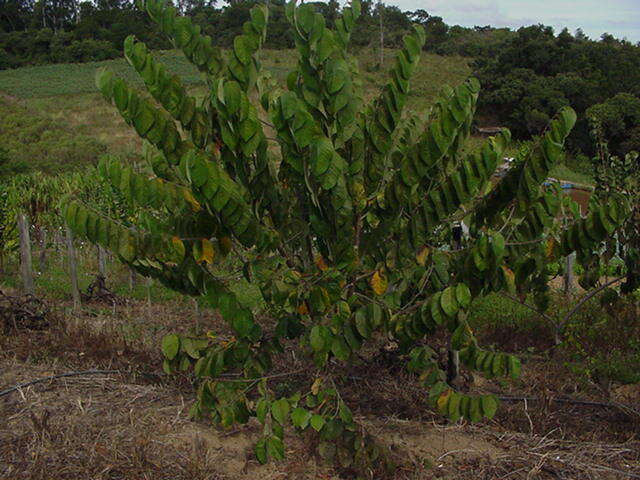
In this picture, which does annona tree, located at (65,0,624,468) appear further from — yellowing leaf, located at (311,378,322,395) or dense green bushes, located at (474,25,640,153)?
dense green bushes, located at (474,25,640,153)

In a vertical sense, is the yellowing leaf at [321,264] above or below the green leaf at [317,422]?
above

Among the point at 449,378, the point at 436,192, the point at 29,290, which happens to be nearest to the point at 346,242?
the point at 436,192

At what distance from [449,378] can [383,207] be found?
5.89 feet

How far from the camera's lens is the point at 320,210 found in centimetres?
355

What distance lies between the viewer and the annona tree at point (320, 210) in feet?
10.5

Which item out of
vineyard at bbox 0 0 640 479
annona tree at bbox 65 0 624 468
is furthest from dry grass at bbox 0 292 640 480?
annona tree at bbox 65 0 624 468

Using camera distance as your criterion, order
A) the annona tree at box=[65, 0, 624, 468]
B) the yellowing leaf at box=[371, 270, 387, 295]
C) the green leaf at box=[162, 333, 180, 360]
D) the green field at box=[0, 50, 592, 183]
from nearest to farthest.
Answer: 1. the annona tree at box=[65, 0, 624, 468]
2. the yellowing leaf at box=[371, 270, 387, 295]
3. the green leaf at box=[162, 333, 180, 360]
4. the green field at box=[0, 50, 592, 183]

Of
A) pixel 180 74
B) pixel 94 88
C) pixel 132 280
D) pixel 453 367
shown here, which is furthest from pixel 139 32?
pixel 453 367

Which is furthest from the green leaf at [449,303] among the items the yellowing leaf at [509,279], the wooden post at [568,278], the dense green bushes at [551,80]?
the dense green bushes at [551,80]

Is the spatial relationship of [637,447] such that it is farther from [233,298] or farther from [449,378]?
[233,298]

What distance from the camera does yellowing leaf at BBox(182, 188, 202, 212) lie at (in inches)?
138

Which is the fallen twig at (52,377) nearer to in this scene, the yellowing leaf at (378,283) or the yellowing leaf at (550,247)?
the yellowing leaf at (378,283)

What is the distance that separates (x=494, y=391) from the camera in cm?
543

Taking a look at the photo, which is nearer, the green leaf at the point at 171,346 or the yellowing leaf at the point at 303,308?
the yellowing leaf at the point at 303,308
